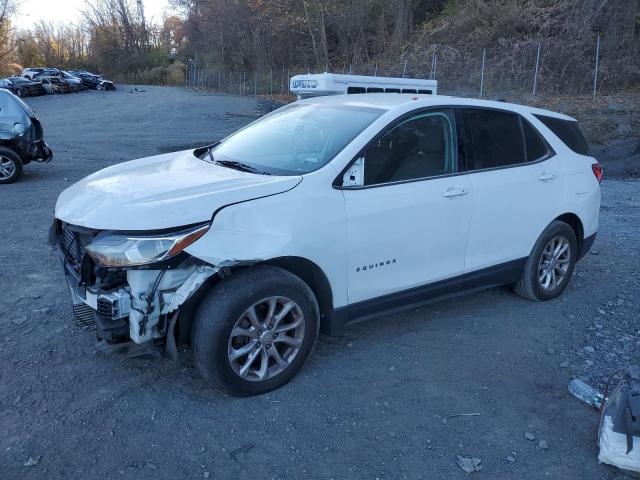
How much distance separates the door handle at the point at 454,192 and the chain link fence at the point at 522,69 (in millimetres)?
18381

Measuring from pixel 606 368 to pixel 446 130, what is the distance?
2011 millimetres

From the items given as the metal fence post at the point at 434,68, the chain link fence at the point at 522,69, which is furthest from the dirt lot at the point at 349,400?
the metal fence post at the point at 434,68

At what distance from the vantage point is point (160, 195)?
338 cm

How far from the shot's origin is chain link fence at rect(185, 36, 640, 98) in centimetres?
2048

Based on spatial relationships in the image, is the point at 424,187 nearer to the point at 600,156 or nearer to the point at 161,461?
the point at 161,461

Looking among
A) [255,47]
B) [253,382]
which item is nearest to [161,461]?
[253,382]

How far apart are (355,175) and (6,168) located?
348 inches

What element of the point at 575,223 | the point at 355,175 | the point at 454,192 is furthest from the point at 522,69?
the point at 355,175

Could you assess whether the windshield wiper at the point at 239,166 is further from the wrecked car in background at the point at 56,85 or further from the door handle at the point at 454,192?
the wrecked car in background at the point at 56,85

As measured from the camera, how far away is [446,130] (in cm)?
426

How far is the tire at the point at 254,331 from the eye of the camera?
10.6 ft

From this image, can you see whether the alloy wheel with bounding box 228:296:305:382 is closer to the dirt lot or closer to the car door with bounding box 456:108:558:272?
the dirt lot

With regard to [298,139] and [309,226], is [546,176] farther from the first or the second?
[309,226]

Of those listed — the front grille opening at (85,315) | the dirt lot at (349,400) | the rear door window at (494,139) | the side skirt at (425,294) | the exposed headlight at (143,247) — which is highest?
the rear door window at (494,139)
